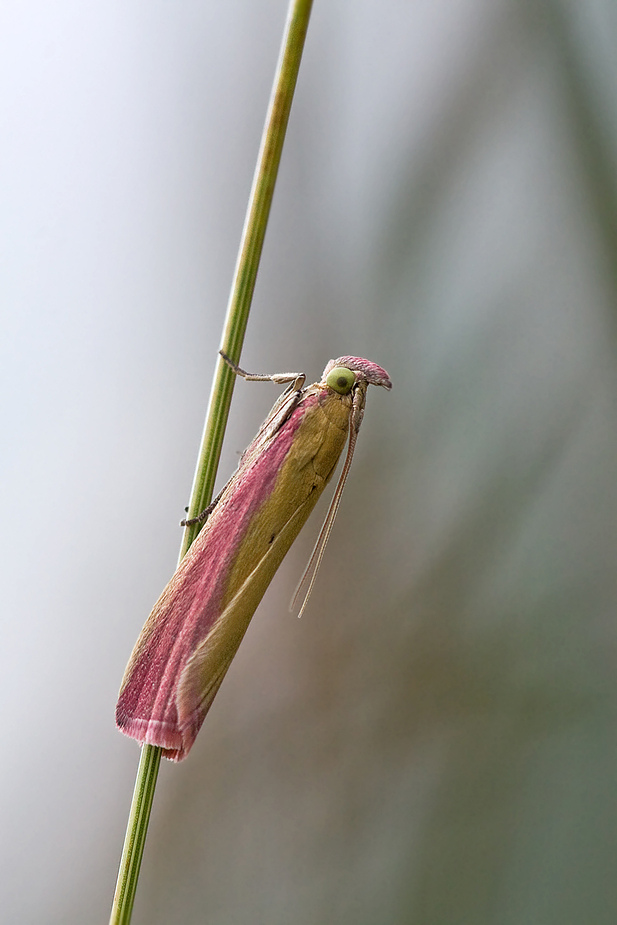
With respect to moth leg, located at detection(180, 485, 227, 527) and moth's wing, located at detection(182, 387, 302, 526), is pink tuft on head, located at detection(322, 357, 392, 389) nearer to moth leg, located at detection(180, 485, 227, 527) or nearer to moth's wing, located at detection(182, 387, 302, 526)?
moth's wing, located at detection(182, 387, 302, 526)

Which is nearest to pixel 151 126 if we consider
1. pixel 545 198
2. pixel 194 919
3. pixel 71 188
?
pixel 71 188

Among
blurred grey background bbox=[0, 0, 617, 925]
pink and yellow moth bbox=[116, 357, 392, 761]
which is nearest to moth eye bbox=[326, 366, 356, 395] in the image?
pink and yellow moth bbox=[116, 357, 392, 761]

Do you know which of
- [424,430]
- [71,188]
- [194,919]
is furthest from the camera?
[424,430]

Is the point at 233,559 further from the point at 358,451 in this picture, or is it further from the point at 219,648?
the point at 358,451

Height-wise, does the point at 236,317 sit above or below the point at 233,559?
above

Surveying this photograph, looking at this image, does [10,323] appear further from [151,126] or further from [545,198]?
[545,198]

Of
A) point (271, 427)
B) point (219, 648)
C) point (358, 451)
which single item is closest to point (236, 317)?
point (271, 427)

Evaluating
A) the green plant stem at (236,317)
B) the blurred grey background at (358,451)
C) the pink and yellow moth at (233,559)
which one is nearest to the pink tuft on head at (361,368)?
the pink and yellow moth at (233,559)

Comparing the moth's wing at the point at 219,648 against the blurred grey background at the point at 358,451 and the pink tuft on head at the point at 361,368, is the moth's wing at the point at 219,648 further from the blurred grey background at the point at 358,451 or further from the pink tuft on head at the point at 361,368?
the blurred grey background at the point at 358,451
